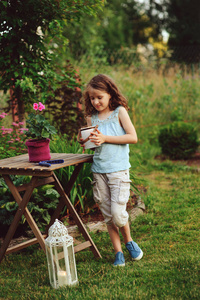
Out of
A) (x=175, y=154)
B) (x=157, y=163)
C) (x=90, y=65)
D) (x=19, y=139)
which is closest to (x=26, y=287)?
(x=19, y=139)

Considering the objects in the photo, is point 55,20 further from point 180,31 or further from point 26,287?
point 180,31

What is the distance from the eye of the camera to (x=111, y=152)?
2.85 m

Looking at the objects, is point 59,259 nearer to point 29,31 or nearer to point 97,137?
point 97,137

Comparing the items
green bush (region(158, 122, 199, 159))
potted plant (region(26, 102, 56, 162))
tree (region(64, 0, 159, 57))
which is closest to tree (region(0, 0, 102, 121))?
potted plant (region(26, 102, 56, 162))

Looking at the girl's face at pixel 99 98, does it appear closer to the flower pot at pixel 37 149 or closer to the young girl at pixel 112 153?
the young girl at pixel 112 153

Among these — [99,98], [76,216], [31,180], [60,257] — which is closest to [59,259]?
[60,257]

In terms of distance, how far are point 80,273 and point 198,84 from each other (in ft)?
24.8

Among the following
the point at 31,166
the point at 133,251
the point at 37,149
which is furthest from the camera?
the point at 133,251

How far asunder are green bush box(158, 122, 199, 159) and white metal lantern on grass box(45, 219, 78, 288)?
4394 millimetres

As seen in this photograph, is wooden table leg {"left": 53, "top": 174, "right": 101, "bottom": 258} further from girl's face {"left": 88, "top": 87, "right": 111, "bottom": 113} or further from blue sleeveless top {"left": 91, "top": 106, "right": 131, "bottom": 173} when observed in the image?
girl's face {"left": 88, "top": 87, "right": 111, "bottom": 113}

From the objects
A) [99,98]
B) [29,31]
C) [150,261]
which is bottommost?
[150,261]

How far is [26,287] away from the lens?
268cm

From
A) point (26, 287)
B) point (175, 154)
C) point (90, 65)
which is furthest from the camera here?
point (90, 65)

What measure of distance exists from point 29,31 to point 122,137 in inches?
98.6
